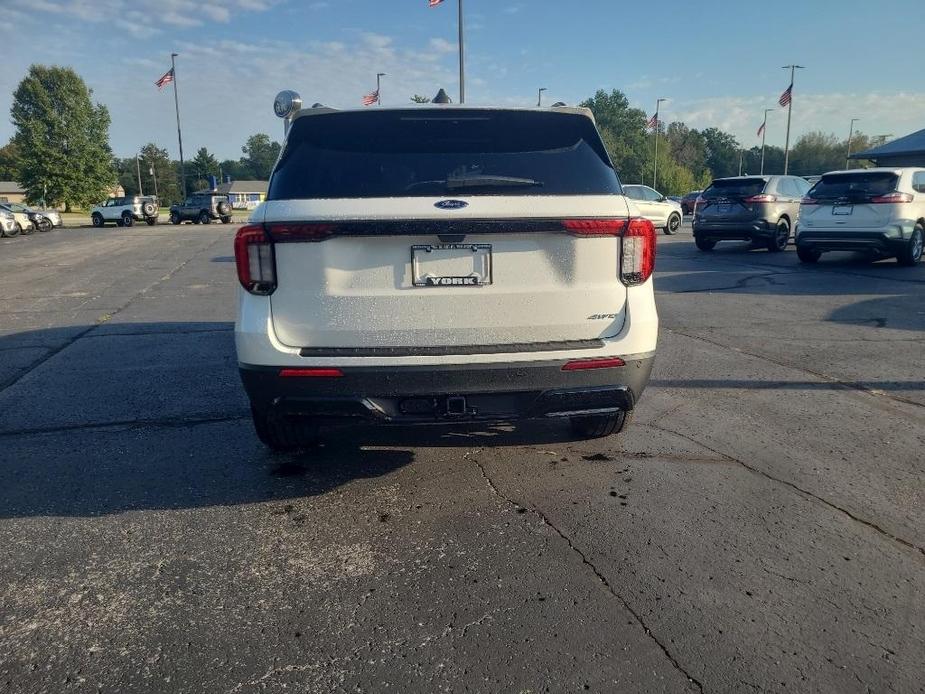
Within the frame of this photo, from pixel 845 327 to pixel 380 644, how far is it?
735cm

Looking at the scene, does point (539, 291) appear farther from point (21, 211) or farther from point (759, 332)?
point (21, 211)

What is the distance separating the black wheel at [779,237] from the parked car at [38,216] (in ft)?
108

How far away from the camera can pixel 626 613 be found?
2650 millimetres

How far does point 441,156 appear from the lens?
3561 millimetres

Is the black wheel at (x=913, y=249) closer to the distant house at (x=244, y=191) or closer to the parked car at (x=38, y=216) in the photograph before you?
the parked car at (x=38, y=216)

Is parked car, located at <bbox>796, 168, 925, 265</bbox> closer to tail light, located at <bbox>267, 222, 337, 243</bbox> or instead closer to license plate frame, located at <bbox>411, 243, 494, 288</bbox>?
license plate frame, located at <bbox>411, 243, 494, 288</bbox>

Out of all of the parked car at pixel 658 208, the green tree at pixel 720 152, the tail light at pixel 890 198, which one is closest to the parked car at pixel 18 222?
the parked car at pixel 658 208

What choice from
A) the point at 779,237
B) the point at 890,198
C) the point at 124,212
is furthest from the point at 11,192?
the point at 890,198

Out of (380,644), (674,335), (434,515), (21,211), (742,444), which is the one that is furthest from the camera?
(21,211)

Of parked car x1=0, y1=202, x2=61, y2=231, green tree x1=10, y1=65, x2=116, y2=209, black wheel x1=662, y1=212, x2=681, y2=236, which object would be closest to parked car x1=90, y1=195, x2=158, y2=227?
parked car x1=0, y1=202, x2=61, y2=231

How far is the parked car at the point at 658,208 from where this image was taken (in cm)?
2488

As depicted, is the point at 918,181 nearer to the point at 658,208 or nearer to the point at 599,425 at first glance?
the point at 599,425

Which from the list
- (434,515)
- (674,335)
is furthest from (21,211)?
(434,515)

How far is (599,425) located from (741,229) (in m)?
14.1
